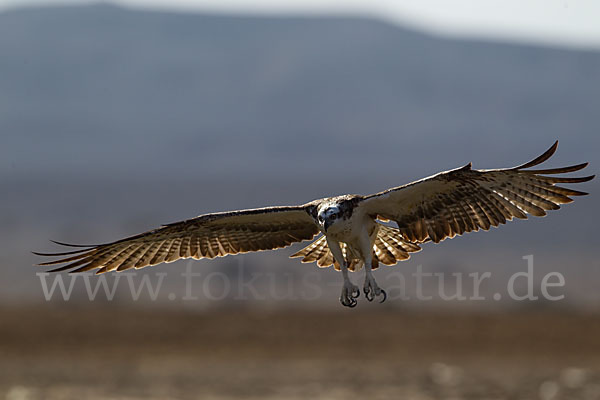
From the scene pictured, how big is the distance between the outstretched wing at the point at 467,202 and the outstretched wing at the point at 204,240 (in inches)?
45.9

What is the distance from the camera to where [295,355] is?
3200 centimetres

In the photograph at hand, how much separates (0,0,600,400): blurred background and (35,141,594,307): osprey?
15675 millimetres

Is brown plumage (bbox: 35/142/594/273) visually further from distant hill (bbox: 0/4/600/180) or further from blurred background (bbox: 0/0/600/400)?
distant hill (bbox: 0/4/600/180)

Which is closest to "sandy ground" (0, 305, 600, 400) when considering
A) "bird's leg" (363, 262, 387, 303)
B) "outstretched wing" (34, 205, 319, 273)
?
"outstretched wing" (34, 205, 319, 273)

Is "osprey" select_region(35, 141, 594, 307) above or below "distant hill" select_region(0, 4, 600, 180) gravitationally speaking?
below

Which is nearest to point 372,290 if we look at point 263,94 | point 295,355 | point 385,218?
point 385,218

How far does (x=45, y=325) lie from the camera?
35344 mm

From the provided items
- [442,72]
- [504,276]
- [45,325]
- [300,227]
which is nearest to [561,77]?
[442,72]

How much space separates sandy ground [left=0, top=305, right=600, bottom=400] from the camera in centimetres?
2756

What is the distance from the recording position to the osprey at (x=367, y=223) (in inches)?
386

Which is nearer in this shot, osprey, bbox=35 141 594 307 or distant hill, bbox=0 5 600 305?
osprey, bbox=35 141 594 307

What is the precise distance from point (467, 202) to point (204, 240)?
305 centimetres

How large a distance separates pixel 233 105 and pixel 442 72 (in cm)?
3081

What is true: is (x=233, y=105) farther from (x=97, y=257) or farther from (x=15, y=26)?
(x=97, y=257)
